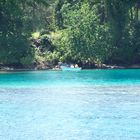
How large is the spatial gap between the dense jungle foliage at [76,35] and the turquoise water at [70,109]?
62.6 ft

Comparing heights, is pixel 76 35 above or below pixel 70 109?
above

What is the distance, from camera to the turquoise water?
2594 centimetres

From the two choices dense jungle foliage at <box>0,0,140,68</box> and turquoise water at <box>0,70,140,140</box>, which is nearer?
turquoise water at <box>0,70,140,140</box>

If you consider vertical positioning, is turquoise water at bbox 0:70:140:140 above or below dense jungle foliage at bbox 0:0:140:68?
below

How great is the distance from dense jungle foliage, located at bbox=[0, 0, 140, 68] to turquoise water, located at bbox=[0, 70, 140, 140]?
62.6 ft

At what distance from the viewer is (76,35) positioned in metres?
77.9

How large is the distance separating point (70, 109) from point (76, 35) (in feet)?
144

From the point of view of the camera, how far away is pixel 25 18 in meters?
77.2

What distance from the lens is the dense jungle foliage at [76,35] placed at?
74.8 meters

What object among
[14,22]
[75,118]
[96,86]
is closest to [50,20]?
[14,22]

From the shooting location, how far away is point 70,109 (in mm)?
34531

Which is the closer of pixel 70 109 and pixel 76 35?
pixel 70 109

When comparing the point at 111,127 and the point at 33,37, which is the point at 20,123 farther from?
the point at 33,37

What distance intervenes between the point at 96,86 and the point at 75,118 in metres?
18.4
